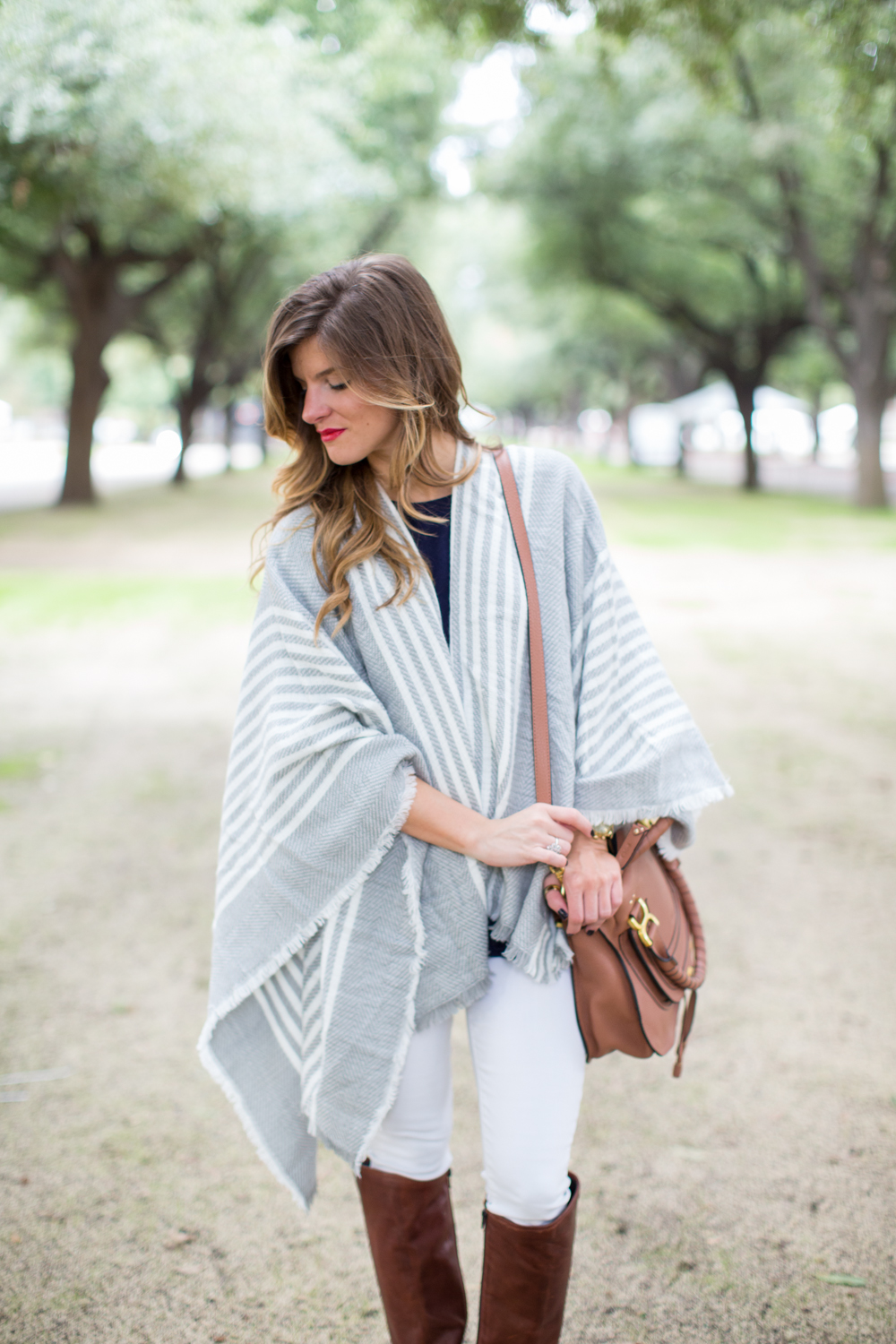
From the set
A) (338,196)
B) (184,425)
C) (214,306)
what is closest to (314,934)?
(338,196)

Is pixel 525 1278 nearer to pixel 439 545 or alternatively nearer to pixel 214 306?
pixel 439 545

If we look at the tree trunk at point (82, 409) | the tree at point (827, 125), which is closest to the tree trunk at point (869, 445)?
the tree at point (827, 125)

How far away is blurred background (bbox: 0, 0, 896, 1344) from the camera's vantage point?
2.29 metres

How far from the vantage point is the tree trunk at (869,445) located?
1975 centimetres

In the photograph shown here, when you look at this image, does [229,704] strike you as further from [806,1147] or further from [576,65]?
[576,65]

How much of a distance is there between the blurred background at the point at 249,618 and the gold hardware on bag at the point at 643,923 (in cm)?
99

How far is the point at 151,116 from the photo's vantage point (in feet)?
31.6

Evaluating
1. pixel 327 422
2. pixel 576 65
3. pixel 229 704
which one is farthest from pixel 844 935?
pixel 576 65

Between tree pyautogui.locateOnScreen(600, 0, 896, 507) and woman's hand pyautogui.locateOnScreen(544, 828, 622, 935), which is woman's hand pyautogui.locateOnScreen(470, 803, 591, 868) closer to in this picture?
woman's hand pyautogui.locateOnScreen(544, 828, 622, 935)

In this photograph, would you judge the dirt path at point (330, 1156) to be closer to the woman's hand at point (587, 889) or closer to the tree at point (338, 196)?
the woman's hand at point (587, 889)

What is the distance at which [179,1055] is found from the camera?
118 inches

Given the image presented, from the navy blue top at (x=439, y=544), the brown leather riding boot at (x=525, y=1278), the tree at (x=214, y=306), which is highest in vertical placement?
the tree at (x=214, y=306)

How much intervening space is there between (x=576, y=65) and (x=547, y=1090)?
A: 2034cm

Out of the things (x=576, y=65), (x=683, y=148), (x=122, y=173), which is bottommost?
(x=122, y=173)
